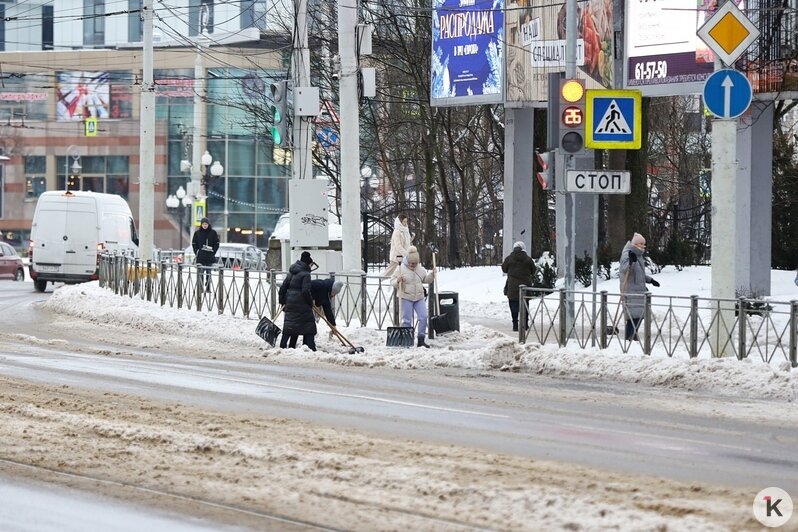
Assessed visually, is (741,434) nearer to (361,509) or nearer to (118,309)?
(361,509)

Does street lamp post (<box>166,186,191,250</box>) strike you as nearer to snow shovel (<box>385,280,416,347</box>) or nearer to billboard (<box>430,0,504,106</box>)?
billboard (<box>430,0,504,106</box>)

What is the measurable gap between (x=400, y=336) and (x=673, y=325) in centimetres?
447

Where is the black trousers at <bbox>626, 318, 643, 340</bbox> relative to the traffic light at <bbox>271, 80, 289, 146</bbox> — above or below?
below

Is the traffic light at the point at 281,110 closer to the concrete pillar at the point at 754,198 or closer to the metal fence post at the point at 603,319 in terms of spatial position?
the metal fence post at the point at 603,319

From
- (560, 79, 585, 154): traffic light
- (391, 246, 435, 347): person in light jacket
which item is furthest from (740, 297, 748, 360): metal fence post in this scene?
(391, 246, 435, 347): person in light jacket

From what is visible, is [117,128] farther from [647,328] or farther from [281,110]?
[647,328]

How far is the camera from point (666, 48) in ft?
95.2

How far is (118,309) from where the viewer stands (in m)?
26.9

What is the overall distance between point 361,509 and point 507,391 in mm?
7226

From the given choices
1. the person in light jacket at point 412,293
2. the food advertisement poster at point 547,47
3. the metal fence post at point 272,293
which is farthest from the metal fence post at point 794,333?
the food advertisement poster at point 547,47

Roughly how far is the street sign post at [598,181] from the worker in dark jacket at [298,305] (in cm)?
378

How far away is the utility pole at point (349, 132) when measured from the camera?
76.6ft

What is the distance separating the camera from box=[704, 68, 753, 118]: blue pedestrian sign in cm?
1596

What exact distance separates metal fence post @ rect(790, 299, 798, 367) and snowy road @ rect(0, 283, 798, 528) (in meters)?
1.89
